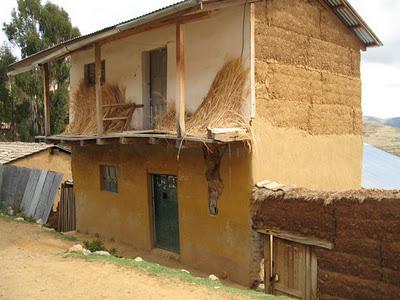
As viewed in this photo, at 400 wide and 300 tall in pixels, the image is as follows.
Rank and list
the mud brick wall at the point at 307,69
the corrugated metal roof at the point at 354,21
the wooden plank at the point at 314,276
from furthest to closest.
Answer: the corrugated metal roof at the point at 354,21 → the mud brick wall at the point at 307,69 → the wooden plank at the point at 314,276

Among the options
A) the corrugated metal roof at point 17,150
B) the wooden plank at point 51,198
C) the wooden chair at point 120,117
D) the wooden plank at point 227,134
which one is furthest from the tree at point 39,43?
the wooden plank at point 227,134

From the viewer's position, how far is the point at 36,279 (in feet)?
21.6

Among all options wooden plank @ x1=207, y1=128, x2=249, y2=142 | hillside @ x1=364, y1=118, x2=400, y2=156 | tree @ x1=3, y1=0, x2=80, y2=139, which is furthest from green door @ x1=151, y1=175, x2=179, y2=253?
hillside @ x1=364, y1=118, x2=400, y2=156

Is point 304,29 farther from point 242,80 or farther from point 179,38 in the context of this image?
point 179,38

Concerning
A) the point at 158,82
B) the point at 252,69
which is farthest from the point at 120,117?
the point at 252,69

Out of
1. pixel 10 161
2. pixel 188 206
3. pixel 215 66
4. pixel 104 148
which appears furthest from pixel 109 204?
pixel 10 161

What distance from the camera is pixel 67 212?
1568 centimetres

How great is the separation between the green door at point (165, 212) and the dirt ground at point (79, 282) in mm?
3283

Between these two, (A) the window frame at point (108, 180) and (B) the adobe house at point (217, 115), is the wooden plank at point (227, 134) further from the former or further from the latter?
(A) the window frame at point (108, 180)

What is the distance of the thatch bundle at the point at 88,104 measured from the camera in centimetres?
1168

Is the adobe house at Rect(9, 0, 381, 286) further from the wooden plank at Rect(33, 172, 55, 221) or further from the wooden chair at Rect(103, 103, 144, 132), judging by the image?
the wooden plank at Rect(33, 172, 55, 221)

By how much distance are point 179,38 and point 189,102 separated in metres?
1.84

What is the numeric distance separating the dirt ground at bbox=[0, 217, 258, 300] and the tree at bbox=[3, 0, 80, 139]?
22347 mm

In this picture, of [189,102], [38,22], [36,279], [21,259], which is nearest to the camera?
[36,279]
